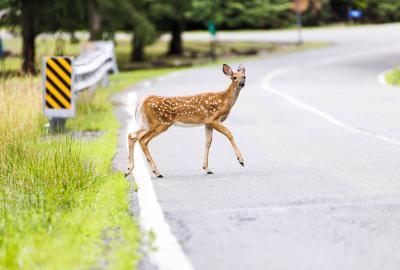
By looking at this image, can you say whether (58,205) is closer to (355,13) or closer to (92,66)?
(92,66)

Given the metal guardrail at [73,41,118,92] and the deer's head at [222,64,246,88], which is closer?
the deer's head at [222,64,246,88]

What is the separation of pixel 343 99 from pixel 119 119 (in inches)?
252

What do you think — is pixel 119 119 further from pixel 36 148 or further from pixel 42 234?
pixel 42 234

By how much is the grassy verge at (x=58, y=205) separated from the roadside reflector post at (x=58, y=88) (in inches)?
31.0

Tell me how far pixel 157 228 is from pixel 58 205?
1.62 meters

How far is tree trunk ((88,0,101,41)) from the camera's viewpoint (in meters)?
41.2

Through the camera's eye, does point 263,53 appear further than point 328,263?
Yes

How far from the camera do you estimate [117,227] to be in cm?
775

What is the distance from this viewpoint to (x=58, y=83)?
15289mm

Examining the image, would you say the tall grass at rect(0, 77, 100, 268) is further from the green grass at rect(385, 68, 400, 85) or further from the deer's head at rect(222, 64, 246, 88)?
the green grass at rect(385, 68, 400, 85)

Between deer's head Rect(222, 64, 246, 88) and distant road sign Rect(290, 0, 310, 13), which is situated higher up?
deer's head Rect(222, 64, 246, 88)

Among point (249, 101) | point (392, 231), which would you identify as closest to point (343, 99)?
point (249, 101)

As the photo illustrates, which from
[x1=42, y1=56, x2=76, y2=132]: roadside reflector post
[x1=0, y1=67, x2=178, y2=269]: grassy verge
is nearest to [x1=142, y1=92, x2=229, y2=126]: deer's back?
[x1=0, y1=67, x2=178, y2=269]: grassy verge

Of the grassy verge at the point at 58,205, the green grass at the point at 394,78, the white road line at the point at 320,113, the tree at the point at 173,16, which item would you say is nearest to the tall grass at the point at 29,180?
the grassy verge at the point at 58,205
